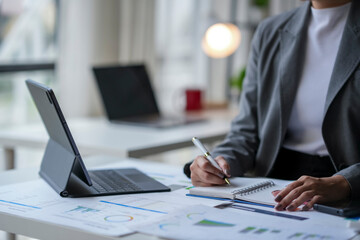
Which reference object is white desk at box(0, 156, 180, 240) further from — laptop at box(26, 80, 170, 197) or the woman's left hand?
the woman's left hand

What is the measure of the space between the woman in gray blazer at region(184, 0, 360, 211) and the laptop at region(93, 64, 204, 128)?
1021 millimetres

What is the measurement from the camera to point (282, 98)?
1812mm

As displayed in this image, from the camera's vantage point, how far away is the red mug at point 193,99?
344 cm

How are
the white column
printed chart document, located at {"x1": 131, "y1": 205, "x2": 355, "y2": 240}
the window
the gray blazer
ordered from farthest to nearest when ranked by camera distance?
the window < the white column < the gray blazer < printed chart document, located at {"x1": 131, "y1": 205, "x2": 355, "y2": 240}

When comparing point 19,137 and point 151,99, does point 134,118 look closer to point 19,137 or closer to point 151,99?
point 151,99

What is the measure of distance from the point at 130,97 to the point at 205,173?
5.31ft

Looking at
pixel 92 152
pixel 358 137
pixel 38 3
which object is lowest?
pixel 92 152

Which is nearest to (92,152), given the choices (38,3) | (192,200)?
(192,200)

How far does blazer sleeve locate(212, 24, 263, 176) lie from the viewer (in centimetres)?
178

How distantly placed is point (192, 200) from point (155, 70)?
346 centimetres

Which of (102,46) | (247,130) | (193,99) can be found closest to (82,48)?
(102,46)

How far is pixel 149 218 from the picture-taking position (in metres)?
1.27

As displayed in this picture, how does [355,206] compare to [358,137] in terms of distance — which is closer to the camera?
[355,206]

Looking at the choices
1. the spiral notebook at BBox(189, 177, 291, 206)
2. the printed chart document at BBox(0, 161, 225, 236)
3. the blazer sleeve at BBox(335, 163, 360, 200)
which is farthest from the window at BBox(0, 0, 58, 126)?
the blazer sleeve at BBox(335, 163, 360, 200)
